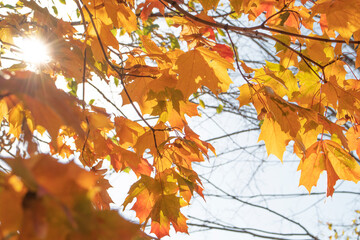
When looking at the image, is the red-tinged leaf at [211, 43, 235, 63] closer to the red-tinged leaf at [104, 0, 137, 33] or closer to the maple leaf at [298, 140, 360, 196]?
the red-tinged leaf at [104, 0, 137, 33]

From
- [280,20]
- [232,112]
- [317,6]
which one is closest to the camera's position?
[317,6]

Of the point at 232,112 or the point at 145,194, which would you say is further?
the point at 232,112

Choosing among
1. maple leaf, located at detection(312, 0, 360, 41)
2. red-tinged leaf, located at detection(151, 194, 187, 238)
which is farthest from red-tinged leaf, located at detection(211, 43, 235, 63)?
red-tinged leaf, located at detection(151, 194, 187, 238)

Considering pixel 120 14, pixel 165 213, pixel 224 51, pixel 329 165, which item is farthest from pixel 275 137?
pixel 120 14

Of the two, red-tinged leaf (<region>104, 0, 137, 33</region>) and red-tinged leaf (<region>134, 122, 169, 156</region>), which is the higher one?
red-tinged leaf (<region>104, 0, 137, 33</region>)

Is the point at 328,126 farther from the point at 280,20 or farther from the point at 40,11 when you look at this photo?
the point at 40,11

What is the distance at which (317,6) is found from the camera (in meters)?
1.00

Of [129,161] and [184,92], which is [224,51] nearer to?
[184,92]

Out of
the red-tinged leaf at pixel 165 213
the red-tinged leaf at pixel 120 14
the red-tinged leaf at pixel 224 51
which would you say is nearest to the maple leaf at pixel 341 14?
the red-tinged leaf at pixel 224 51

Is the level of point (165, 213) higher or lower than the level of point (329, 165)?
lower

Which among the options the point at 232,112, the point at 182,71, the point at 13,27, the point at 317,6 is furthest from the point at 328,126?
the point at 232,112

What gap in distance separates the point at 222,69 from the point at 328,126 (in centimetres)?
43

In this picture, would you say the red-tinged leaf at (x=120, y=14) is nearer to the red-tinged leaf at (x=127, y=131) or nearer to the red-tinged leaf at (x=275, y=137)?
the red-tinged leaf at (x=127, y=131)

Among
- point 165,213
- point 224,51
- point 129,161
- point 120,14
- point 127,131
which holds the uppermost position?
point 120,14
